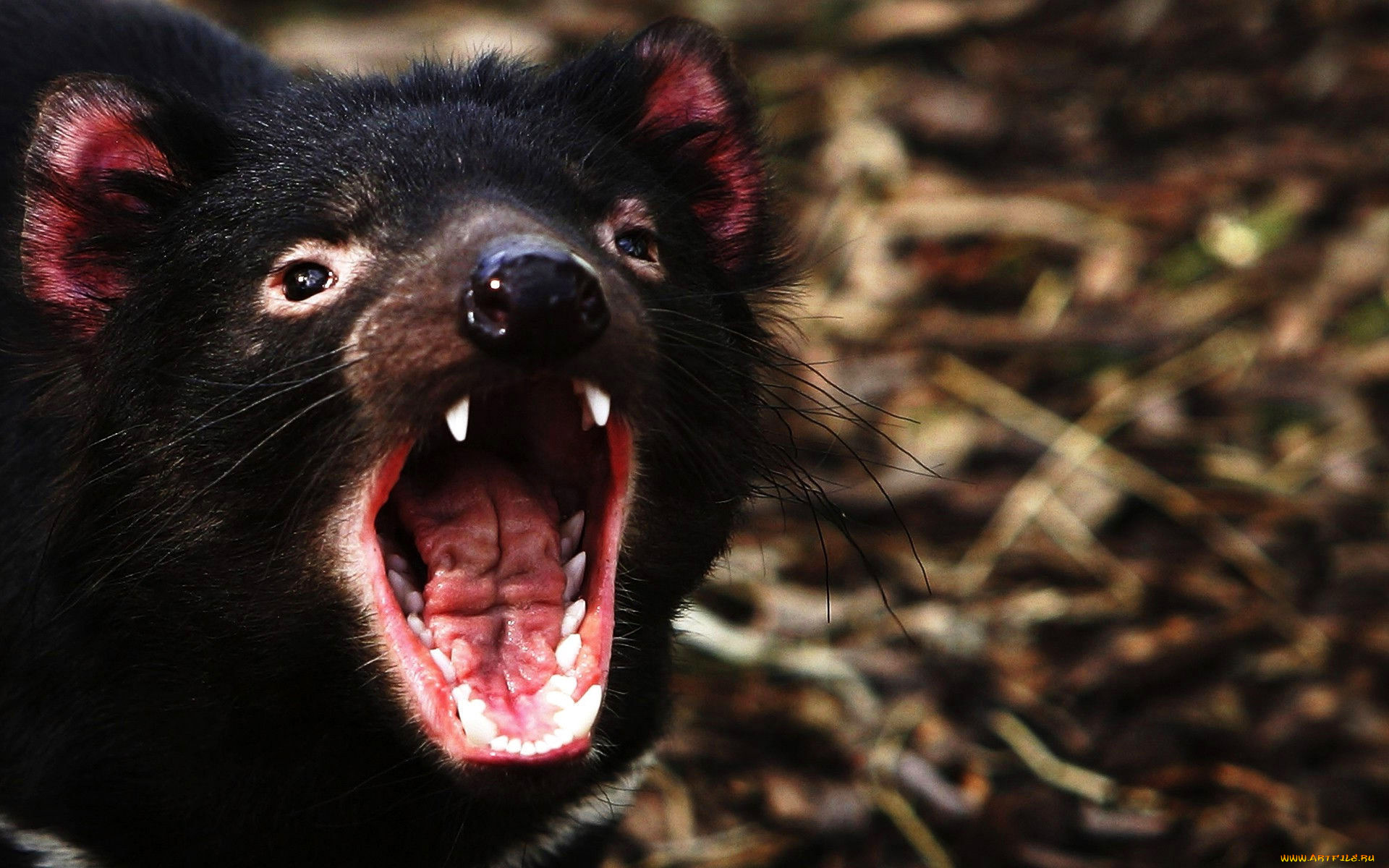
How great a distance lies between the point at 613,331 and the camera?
2291mm

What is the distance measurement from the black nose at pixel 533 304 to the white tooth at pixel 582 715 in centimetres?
46

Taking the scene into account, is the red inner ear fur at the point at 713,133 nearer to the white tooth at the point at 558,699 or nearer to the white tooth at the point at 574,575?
the white tooth at the point at 574,575

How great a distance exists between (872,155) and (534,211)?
3.15 m

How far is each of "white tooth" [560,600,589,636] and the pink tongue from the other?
1 centimetres

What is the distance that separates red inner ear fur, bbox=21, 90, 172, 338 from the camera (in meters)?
2.54

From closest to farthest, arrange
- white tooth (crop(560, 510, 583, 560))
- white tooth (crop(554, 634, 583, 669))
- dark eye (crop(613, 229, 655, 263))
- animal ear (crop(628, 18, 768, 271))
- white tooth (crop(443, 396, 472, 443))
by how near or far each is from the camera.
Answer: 1. white tooth (crop(443, 396, 472, 443))
2. white tooth (crop(554, 634, 583, 669))
3. white tooth (crop(560, 510, 583, 560))
4. dark eye (crop(613, 229, 655, 263))
5. animal ear (crop(628, 18, 768, 271))

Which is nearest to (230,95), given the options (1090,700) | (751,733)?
(751,733)

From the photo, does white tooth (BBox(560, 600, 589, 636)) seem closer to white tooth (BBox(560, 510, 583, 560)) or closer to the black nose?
white tooth (BBox(560, 510, 583, 560))

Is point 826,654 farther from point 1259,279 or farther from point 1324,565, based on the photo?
point 1259,279

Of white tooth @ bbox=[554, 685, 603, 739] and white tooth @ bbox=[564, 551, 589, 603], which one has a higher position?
white tooth @ bbox=[564, 551, 589, 603]

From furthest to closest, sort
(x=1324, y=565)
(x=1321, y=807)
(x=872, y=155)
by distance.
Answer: (x=872, y=155) → (x=1324, y=565) → (x=1321, y=807)

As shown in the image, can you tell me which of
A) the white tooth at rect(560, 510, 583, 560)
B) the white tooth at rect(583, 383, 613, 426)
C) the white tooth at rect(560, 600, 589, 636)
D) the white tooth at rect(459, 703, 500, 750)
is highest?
the white tooth at rect(583, 383, 613, 426)

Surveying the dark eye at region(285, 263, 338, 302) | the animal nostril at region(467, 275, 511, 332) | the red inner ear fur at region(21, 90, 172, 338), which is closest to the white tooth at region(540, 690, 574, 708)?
the animal nostril at region(467, 275, 511, 332)

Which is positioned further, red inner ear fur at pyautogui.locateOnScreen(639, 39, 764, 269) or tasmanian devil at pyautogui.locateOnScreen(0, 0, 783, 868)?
red inner ear fur at pyautogui.locateOnScreen(639, 39, 764, 269)
